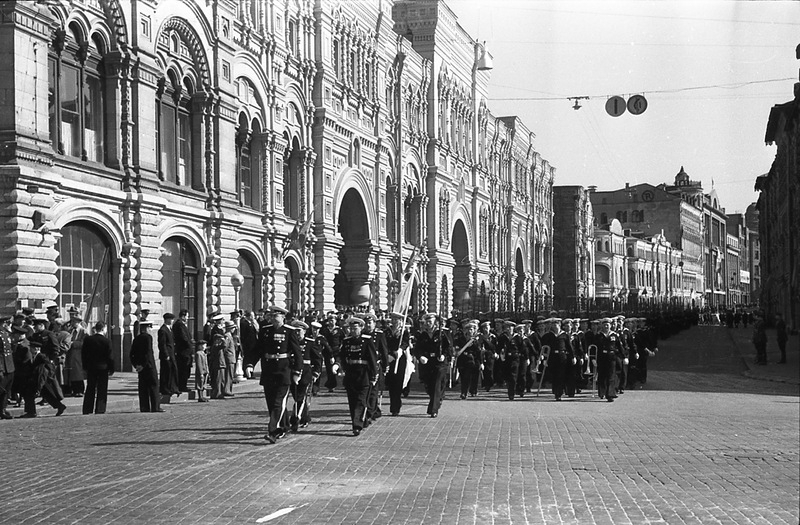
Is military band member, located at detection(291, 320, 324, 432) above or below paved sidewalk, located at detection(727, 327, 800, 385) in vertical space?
above

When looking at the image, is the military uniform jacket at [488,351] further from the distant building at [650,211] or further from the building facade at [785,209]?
the distant building at [650,211]

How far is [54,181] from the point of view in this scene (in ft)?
79.4

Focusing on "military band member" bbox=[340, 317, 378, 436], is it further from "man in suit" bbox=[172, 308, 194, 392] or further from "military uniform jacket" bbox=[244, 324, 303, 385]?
"man in suit" bbox=[172, 308, 194, 392]

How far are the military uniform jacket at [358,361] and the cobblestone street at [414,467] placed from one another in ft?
2.55

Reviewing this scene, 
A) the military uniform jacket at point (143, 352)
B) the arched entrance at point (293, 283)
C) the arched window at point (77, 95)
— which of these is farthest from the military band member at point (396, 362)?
the arched entrance at point (293, 283)

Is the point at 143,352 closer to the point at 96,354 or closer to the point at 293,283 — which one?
the point at 96,354

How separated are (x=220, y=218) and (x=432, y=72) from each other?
29.4m

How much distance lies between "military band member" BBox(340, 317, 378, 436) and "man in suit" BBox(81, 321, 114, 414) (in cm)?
461

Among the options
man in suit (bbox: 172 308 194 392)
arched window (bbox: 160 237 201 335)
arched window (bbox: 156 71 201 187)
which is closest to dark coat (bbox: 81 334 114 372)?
man in suit (bbox: 172 308 194 392)

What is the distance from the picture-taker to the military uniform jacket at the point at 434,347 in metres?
19.0

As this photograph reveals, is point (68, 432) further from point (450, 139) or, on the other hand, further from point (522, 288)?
point (522, 288)

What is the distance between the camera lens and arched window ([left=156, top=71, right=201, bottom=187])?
31.2 metres

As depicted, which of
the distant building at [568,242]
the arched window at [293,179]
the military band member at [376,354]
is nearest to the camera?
the military band member at [376,354]

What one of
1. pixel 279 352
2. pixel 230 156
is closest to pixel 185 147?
pixel 230 156
